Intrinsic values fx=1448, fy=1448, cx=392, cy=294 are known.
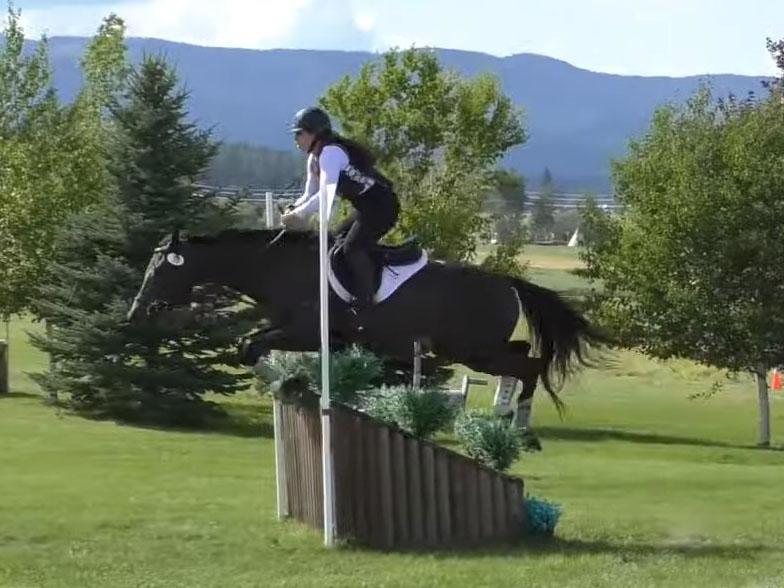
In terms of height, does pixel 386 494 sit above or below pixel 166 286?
below

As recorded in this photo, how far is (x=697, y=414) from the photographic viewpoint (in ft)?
107

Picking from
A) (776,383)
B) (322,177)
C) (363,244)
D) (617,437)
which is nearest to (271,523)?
(363,244)

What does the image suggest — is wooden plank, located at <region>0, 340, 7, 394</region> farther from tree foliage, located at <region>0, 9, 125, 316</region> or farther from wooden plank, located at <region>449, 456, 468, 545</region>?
wooden plank, located at <region>449, 456, 468, 545</region>

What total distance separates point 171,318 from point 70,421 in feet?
43.2

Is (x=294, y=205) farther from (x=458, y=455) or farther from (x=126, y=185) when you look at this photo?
(x=126, y=185)

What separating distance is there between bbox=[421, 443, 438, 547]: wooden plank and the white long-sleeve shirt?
1761mm

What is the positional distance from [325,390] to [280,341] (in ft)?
1.83

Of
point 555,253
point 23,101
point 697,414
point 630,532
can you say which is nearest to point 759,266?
point 697,414

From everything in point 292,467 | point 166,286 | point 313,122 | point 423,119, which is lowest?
point 292,467

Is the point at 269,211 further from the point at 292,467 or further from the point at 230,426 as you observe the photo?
the point at 230,426

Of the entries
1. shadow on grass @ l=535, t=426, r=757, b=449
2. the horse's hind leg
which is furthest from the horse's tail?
shadow on grass @ l=535, t=426, r=757, b=449

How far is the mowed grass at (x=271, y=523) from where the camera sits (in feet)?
29.1

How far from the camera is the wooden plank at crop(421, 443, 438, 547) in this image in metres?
9.76

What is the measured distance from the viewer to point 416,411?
33.2 ft
